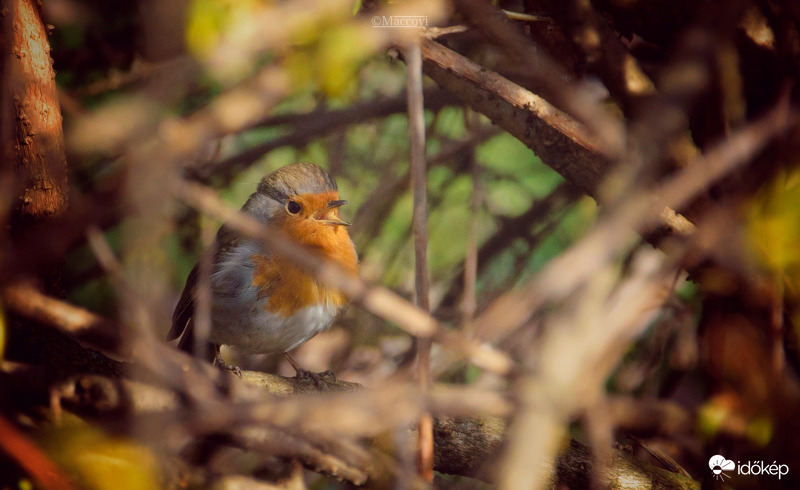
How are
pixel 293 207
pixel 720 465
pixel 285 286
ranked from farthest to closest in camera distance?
pixel 293 207 → pixel 285 286 → pixel 720 465

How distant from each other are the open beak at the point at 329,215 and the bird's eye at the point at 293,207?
60mm

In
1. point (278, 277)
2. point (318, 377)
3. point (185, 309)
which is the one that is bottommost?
point (318, 377)

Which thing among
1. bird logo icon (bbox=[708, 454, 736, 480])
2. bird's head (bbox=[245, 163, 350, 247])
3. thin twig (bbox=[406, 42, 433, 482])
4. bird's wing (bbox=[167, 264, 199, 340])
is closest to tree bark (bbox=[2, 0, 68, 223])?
bird's wing (bbox=[167, 264, 199, 340])

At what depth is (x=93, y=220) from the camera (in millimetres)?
938

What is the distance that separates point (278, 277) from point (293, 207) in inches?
10.6

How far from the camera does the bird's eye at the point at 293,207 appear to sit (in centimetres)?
205

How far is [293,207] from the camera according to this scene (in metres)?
2.06

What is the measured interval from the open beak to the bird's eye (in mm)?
60

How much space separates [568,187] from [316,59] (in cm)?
138

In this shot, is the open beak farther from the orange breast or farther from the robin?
the orange breast

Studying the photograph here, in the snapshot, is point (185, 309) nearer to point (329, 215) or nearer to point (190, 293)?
point (190, 293)

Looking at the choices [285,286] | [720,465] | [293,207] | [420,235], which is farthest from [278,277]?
[720,465]

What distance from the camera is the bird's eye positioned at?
205 cm

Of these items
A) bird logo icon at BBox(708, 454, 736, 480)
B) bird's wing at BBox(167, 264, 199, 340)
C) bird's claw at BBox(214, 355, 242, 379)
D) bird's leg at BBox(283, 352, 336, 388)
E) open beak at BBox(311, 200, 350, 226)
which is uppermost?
open beak at BBox(311, 200, 350, 226)
